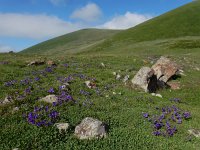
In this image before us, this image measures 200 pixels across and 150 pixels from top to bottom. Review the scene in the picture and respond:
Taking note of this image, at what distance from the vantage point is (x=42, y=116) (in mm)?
14195

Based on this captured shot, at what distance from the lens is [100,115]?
15617 mm

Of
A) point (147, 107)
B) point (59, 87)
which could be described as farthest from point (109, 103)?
point (59, 87)

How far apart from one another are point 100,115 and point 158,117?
341cm

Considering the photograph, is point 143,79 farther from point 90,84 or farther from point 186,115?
point 186,115

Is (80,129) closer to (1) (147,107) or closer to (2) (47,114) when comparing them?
(2) (47,114)

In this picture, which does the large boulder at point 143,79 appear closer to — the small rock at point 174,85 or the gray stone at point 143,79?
the gray stone at point 143,79

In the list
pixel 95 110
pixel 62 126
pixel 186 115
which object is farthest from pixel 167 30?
pixel 62 126

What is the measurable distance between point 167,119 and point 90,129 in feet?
17.7

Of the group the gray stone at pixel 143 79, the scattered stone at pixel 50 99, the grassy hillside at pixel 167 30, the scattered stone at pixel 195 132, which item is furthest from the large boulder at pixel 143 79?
the grassy hillside at pixel 167 30

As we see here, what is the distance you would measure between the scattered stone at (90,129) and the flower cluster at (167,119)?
9.73ft

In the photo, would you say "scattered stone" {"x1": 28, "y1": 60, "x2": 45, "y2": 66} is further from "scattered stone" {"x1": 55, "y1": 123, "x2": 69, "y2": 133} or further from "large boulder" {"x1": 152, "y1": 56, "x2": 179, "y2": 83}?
"scattered stone" {"x1": 55, "y1": 123, "x2": 69, "y2": 133}

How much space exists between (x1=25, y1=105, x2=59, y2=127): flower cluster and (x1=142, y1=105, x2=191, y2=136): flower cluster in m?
5.11

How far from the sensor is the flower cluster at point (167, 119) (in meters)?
15.2

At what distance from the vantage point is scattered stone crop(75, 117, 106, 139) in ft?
43.6
